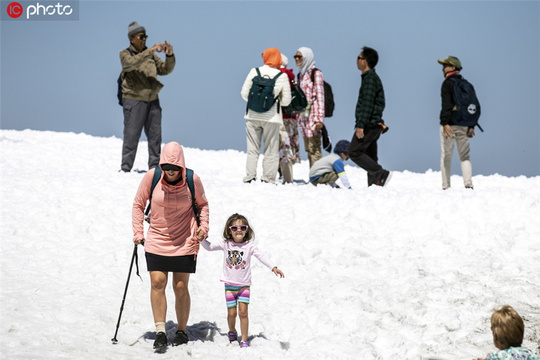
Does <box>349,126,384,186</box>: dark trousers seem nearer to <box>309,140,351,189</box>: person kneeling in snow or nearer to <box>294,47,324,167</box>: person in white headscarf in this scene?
<box>309,140,351,189</box>: person kneeling in snow

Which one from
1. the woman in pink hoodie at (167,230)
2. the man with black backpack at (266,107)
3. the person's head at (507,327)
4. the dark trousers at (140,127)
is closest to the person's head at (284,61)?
the man with black backpack at (266,107)

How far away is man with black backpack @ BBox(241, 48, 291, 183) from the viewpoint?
1345 centimetres

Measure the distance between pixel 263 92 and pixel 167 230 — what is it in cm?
650

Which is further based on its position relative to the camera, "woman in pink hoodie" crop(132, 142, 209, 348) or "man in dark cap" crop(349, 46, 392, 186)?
"man in dark cap" crop(349, 46, 392, 186)

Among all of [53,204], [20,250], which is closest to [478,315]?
[20,250]

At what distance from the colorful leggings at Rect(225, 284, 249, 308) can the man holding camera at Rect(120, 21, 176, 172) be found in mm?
7635

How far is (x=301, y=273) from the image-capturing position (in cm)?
965

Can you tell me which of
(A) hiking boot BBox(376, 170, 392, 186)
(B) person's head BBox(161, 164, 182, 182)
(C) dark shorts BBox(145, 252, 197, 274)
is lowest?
(C) dark shorts BBox(145, 252, 197, 274)

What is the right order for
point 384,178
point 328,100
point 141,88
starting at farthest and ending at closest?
1. point 328,100
2. point 141,88
3. point 384,178

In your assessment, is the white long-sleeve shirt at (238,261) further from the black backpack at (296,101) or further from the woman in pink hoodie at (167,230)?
the black backpack at (296,101)

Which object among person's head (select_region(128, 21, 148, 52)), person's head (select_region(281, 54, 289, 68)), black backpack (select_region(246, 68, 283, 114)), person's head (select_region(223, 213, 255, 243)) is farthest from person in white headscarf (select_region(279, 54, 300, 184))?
person's head (select_region(223, 213, 255, 243))

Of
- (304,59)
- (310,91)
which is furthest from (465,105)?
(304,59)

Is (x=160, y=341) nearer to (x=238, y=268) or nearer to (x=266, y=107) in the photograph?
(x=238, y=268)

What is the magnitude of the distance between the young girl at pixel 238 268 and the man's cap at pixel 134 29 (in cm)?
805
